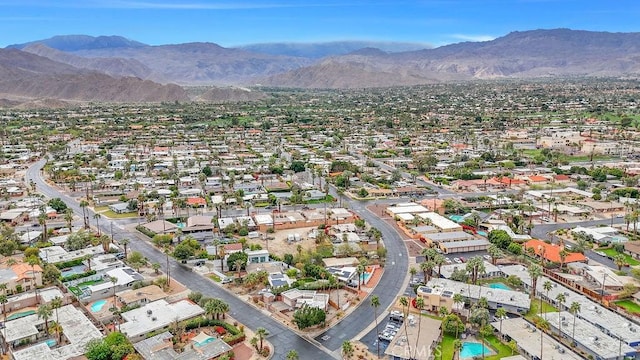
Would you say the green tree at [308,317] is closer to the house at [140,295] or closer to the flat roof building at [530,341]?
the house at [140,295]

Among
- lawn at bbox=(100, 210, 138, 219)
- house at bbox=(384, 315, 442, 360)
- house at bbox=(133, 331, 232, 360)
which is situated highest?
lawn at bbox=(100, 210, 138, 219)

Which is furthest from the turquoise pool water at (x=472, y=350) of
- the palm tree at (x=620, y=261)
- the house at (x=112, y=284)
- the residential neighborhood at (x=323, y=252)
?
the house at (x=112, y=284)

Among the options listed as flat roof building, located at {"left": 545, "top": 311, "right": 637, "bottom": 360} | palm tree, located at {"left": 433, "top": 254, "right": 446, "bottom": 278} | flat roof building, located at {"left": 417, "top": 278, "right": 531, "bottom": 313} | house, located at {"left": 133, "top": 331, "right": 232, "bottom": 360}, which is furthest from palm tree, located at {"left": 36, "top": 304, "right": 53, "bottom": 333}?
flat roof building, located at {"left": 545, "top": 311, "right": 637, "bottom": 360}

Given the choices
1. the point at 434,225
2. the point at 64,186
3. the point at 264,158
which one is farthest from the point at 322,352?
the point at 264,158

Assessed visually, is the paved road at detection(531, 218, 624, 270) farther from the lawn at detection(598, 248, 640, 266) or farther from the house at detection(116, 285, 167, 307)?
the house at detection(116, 285, 167, 307)

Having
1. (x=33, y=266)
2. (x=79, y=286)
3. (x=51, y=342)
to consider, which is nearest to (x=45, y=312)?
(x=51, y=342)

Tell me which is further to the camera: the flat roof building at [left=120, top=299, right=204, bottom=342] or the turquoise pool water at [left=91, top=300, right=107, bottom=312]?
the turquoise pool water at [left=91, top=300, right=107, bottom=312]

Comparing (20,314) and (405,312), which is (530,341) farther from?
(20,314)
